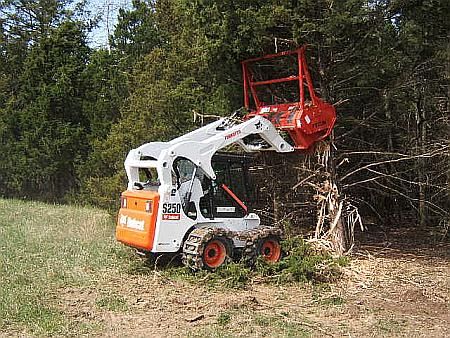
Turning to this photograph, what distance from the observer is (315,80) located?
10.8 m

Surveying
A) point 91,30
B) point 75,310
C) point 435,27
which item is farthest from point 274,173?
point 91,30

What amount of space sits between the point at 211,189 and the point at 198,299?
2.05 metres

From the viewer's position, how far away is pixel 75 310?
7.16 metres

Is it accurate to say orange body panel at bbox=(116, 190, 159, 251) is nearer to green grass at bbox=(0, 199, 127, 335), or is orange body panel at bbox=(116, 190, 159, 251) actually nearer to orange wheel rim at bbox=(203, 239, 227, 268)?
green grass at bbox=(0, 199, 127, 335)

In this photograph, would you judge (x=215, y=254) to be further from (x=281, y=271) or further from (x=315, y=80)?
(x=315, y=80)

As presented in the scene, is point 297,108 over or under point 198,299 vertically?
over

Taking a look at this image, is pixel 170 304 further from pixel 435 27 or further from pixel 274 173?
pixel 435 27

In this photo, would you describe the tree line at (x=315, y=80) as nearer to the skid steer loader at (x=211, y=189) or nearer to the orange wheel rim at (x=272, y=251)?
the skid steer loader at (x=211, y=189)

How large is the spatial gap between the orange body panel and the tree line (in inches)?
114

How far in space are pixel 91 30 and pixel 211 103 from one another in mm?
18866

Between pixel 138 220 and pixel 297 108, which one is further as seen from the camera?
pixel 297 108

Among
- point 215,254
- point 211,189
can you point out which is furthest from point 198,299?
point 211,189

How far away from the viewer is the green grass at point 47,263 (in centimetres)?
674

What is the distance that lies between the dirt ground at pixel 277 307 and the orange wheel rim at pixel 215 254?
51cm
